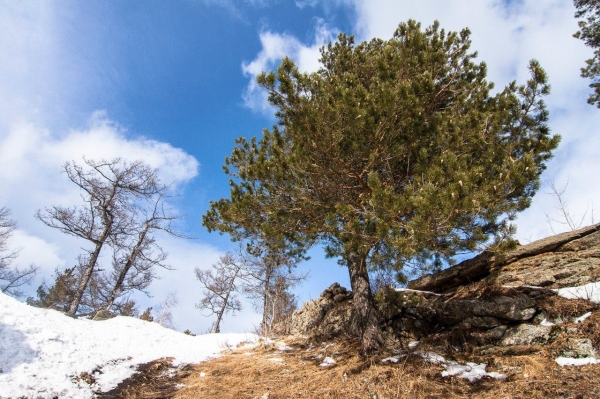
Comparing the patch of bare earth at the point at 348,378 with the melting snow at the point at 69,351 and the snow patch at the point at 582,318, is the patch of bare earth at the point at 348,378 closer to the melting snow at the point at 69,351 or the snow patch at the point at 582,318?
the melting snow at the point at 69,351

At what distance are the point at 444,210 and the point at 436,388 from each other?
2287 mm

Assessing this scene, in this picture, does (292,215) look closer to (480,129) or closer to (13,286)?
(480,129)

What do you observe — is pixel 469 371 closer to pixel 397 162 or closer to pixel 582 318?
pixel 582 318

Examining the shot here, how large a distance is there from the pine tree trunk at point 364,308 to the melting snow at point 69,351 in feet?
12.4

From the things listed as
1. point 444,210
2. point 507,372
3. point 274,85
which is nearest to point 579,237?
point 507,372

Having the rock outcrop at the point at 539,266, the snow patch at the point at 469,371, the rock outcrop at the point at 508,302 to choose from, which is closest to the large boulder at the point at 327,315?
the rock outcrop at the point at 508,302

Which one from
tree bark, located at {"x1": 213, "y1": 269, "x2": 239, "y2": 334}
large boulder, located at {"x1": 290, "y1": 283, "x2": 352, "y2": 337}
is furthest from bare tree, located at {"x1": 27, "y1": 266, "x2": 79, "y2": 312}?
large boulder, located at {"x1": 290, "y1": 283, "x2": 352, "y2": 337}

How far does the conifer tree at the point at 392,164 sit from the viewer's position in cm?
432

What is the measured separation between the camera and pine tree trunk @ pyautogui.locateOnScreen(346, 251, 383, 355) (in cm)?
558

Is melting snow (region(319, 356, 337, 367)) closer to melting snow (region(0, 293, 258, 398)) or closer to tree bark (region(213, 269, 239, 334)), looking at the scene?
melting snow (region(0, 293, 258, 398))

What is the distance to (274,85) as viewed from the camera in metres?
5.50

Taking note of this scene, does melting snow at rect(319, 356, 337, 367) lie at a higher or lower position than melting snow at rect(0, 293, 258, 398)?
lower

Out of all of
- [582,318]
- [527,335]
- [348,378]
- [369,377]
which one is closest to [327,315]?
[348,378]

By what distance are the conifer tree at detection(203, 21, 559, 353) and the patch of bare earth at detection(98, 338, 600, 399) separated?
40.2 inches
